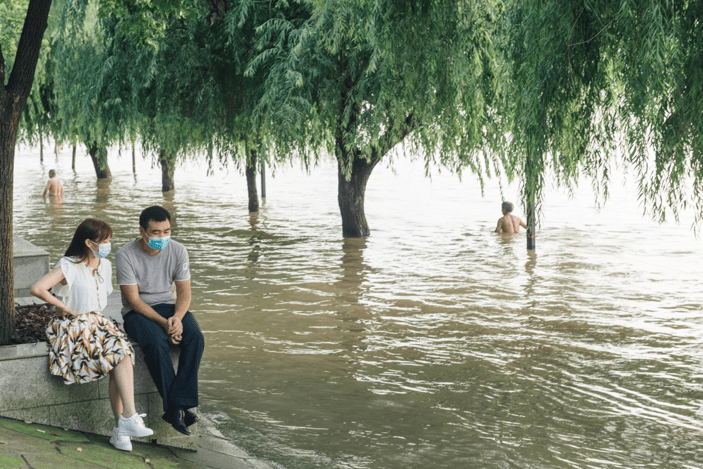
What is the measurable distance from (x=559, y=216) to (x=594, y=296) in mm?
13511

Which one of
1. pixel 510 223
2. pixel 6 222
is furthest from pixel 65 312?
pixel 510 223

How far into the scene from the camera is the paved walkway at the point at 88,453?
4703mm

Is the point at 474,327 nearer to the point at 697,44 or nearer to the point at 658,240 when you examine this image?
the point at 697,44

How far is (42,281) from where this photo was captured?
17.9 feet

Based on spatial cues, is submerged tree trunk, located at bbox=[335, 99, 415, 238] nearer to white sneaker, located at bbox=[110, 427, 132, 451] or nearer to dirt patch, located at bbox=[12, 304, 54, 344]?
dirt patch, located at bbox=[12, 304, 54, 344]

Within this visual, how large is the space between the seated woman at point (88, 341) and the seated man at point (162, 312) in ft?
0.66

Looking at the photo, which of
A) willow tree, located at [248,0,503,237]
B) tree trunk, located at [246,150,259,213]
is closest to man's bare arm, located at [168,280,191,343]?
willow tree, located at [248,0,503,237]

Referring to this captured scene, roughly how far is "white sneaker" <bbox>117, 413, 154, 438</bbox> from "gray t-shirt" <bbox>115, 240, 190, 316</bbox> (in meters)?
0.88

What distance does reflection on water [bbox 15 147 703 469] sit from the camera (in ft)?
21.7

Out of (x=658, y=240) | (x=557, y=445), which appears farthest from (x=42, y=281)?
(x=658, y=240)

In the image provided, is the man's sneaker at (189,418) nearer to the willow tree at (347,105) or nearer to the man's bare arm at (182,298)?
the man's bare arm at (182,298)

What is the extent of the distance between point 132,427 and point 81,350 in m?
0.61

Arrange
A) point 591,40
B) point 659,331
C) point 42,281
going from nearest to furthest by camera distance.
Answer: point 42,281
point 591,40
point 659,331

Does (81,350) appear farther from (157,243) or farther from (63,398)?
(157,243)
